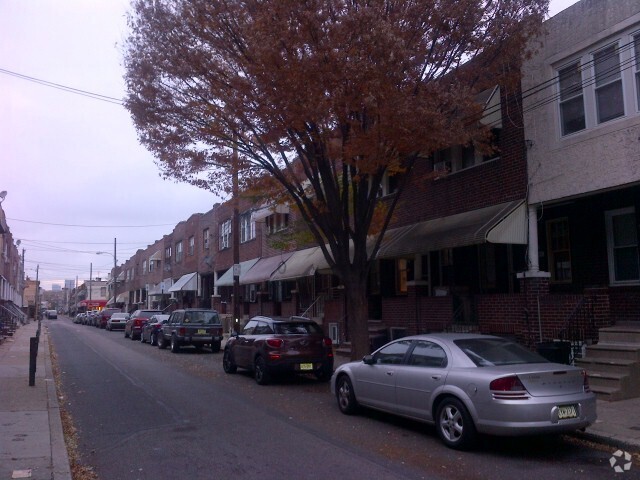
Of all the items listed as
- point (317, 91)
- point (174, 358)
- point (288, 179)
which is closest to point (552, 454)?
point (317, 91)

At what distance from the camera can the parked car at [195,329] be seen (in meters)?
24.0

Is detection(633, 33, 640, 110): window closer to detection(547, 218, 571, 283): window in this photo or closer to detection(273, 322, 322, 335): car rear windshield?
detection(547, 218, 571, 283): window

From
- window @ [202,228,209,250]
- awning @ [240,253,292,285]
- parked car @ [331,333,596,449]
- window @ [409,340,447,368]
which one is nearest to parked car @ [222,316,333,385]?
parked car @ [331,333,596,449]

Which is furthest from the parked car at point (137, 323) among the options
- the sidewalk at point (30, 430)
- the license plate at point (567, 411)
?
the license plate at point (567, 411)

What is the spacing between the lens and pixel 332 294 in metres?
24.7

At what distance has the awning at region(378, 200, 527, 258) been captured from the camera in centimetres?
1409

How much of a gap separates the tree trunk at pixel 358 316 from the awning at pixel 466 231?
2385 mm

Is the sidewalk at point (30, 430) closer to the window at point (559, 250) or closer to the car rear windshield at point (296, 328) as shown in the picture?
the car rear windshield at point (296, 328)

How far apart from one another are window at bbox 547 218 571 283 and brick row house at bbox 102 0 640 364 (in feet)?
0.09

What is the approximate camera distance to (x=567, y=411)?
7754mm

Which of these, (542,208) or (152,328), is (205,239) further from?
(542,208)

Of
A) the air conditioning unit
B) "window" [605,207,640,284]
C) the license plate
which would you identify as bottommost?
the license plate

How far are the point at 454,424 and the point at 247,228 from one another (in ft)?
88.4

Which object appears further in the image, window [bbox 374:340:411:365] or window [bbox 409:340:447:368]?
window [bbox 374:340:411:365]
